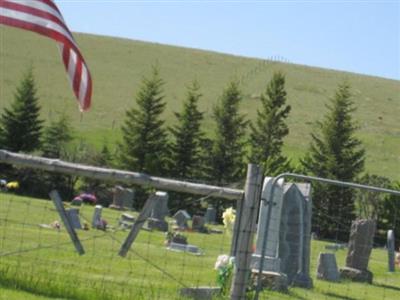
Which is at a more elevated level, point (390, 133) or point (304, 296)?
point (390, 133)

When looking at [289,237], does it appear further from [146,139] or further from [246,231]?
[146,139]

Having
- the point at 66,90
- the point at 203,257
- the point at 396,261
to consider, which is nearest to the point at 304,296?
the point at 203,257

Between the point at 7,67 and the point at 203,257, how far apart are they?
64889 millimetres

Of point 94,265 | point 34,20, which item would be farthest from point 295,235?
point 34,20

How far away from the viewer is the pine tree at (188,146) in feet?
160

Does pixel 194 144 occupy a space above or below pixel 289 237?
above

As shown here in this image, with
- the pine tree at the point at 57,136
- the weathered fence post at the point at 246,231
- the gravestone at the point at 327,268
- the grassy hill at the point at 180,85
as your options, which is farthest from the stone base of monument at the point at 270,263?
the grassy hill at the point at 180,85

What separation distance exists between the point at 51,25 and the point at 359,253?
10.2 metres

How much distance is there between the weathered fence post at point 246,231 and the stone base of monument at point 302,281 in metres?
6.23

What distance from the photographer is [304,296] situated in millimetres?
12781

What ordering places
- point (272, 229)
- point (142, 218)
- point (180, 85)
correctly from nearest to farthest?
point (142, 218) → point (272, 229) → point (180, 85)

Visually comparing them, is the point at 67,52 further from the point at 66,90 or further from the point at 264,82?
the point at 264,82

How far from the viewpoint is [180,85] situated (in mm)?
85312

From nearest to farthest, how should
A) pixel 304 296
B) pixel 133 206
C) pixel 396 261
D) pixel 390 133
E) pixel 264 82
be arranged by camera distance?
pixel 304 296, pixel 396 261, pixel 133 206, pixel 390 133, pixel 264 82
